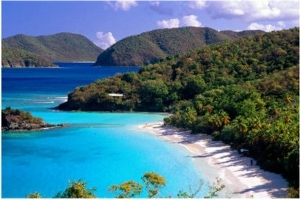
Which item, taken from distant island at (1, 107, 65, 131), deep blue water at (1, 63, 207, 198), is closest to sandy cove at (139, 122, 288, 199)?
deep blue water at (1, 63, 207, 198)

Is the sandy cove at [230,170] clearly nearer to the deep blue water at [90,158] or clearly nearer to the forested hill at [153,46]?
the deep blue water at [90,158]

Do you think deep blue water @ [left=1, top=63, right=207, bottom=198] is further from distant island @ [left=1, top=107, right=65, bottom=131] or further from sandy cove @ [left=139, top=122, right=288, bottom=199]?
distant island @ [left=1, top=107, right=65, bottom=131]

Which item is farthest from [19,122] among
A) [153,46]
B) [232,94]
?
[153,46]

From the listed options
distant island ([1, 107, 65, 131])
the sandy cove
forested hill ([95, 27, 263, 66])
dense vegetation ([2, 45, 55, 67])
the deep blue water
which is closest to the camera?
the sandy cove

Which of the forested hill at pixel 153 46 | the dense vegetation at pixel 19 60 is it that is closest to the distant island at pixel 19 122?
the dense vegetation at pixel 19 60

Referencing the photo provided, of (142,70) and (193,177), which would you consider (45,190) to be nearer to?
(193,177)
